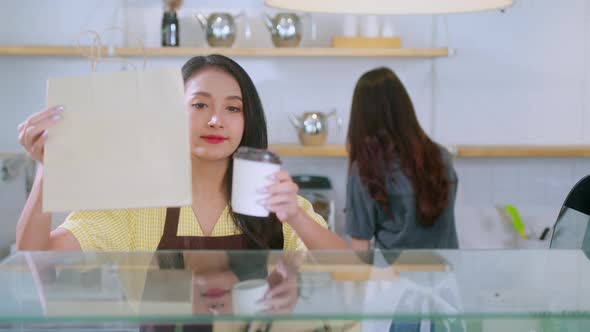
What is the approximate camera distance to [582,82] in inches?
147

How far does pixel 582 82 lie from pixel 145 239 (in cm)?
280

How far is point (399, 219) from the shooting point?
2545 millimetres

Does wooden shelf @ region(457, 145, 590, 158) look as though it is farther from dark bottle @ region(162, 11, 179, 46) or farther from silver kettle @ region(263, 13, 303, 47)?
dark bottle @ region(162, 11, 179, 46)

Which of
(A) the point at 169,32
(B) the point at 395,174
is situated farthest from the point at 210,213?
(A) the point at 169,32

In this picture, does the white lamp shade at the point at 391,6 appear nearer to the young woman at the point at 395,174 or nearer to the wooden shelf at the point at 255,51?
the young woman at the point at 395,174

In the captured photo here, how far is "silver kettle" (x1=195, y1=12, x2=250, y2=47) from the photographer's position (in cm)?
334

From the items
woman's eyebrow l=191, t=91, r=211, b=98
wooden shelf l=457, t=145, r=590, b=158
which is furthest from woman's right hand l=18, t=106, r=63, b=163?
wooden shelf l=457, t=145, r=590, b=158

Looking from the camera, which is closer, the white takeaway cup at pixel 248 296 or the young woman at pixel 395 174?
the white takeaway cup at pixel 248 296

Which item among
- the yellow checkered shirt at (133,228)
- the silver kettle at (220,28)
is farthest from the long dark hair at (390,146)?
the yellow checkered shirt at (133,228)

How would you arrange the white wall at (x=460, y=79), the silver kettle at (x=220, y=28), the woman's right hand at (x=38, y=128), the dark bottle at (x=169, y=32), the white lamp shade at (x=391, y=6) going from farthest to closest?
1. the white wall at (x=460, y=79)
2. the dark bottle at (x=169, y=32)
3. the silver kettle at (x=220, y=28)
4. the white lamp shade at (x=391, y=6)
5. the woman's right hand at (x=38, y=128)

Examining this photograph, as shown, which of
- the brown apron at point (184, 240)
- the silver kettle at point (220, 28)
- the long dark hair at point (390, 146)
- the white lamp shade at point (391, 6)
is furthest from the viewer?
the silver kettle at point (220, 28)

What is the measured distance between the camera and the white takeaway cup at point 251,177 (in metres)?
1.09

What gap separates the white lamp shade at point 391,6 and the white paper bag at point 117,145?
36 centimetres

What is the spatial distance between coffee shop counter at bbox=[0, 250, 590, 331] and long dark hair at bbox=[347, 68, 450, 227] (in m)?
1.34
